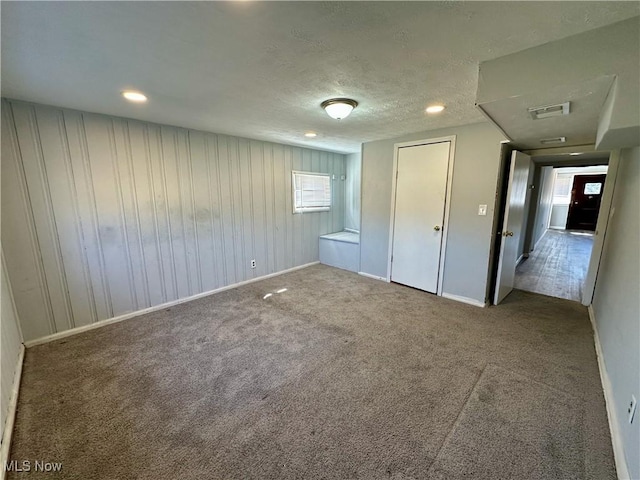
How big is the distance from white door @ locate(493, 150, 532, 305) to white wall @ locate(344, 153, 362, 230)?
8.97 ft

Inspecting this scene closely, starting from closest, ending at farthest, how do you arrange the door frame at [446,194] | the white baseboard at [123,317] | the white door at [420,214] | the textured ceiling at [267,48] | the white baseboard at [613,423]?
the textured ceiling at [267,48], the white baseboard at [613,423], the white baseboard at [123,317], the door frame at [446,194], the white door at [420,214]

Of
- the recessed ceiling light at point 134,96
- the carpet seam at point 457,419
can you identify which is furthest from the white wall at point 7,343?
the carpet seam at point 457,419

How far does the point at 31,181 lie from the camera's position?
7.72 ft

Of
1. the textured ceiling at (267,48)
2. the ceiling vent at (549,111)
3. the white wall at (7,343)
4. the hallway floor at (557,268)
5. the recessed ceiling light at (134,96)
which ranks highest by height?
the recessed ceiling light at (134,96)

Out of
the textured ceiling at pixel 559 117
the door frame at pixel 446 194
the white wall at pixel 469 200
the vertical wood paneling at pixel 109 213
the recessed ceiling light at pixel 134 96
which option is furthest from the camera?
the door frame at pixel 446 194

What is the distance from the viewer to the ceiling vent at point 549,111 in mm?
1722

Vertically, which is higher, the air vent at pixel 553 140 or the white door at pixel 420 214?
the air vent at pixel 553 140

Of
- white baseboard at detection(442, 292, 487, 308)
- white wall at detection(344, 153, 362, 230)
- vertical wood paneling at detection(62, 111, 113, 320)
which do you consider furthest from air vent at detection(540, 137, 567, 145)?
vertical wood paneling at detection(62, 111, 113, 320)

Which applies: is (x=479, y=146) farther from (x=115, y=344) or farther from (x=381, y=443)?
(x=115, y=344)

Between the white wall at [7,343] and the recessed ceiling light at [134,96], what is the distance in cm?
172

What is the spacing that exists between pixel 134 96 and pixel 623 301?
4036mm

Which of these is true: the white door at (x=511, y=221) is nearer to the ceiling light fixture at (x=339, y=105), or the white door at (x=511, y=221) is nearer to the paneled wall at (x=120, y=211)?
the ceiling light fixture at (x=339, y=105)

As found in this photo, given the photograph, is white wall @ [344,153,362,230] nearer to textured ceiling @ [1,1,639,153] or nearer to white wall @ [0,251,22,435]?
textured ceiling @ [1,1,639,153]

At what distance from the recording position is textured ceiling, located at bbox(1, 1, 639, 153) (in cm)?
117
